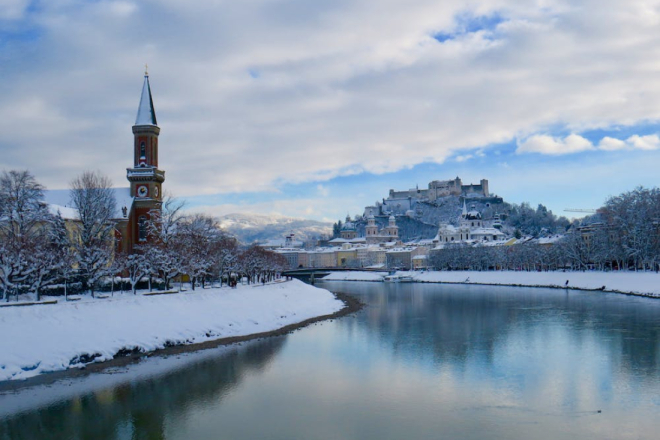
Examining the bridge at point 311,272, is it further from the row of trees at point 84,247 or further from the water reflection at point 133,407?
the water reflection at point 133,407

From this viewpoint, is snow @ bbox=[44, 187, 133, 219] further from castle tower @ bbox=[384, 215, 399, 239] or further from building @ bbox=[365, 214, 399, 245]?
castle tower @ bbox=[384, 215, 399, 239]

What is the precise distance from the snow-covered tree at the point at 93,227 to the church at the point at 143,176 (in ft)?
7.84

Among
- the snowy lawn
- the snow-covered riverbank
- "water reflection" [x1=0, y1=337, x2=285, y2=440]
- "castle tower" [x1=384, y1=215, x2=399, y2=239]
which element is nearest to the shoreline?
the snowy lawn

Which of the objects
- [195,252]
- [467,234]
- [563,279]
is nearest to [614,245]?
[563,279]

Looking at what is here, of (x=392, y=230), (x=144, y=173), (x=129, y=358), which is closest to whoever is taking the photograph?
(x=129, y=358)

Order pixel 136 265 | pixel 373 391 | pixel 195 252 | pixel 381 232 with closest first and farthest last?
pixel 373 391 → pixel 136 265 → pixel 195 252 → pixel 381 232

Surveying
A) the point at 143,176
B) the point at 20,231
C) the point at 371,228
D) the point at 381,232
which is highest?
the point at 143,176

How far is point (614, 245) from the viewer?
64.2 metres

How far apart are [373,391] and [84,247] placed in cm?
2366

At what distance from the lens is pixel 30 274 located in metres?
28.7

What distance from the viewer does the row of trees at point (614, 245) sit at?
61.1 metres

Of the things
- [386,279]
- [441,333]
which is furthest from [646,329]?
[386,279]

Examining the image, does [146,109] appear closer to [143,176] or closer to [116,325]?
[143,176]

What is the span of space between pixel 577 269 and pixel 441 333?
173 feet
